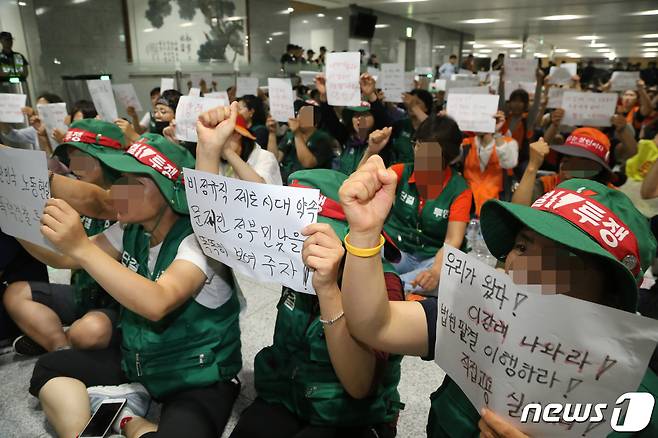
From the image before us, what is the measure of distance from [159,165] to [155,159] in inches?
1.1

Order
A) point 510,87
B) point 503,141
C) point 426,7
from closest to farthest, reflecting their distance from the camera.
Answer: point 503,141
point 510,87
point 426,7

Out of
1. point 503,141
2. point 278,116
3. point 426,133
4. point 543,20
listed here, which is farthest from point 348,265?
point 543,20

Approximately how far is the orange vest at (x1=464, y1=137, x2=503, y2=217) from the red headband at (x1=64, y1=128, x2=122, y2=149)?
2672 mm

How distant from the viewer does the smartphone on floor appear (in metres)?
1.63

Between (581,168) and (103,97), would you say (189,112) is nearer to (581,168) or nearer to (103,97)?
(103,97)

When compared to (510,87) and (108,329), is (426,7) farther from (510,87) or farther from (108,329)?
(108,329)

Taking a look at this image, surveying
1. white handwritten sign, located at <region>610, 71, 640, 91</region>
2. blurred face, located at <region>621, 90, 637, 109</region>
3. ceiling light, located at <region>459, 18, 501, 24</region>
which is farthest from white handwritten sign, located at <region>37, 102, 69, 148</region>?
ceiling light, located at <region>459, 18, 501, 24</region>

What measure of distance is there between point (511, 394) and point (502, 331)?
131 mm

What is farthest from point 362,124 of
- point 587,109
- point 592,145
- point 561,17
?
point 561,17

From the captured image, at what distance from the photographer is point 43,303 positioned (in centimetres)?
239

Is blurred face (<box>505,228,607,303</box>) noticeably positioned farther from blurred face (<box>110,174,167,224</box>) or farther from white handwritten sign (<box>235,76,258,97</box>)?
white handwritten sign (<box>235,76,258,97</box>)

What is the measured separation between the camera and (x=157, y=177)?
5.32ft

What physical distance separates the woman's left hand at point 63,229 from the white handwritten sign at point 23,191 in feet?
1.30

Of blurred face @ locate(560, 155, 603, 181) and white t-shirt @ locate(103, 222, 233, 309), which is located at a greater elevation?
blurred face @ locate(560, 155, 603, 181)
